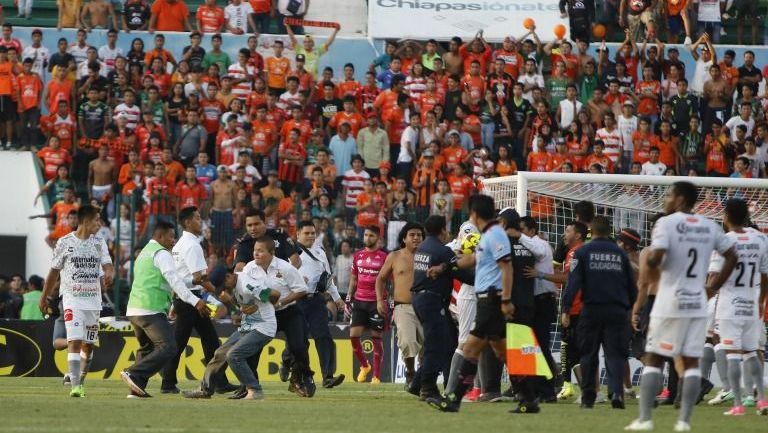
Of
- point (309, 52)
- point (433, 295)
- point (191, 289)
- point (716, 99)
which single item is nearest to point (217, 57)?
point (309, 52)

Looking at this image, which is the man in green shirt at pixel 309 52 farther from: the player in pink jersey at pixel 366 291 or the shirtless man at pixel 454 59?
the player in pink jersey at pixel 366 291

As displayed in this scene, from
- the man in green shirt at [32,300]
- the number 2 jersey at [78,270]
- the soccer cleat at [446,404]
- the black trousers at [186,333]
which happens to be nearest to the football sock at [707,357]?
the soccer cleat at [446,404]

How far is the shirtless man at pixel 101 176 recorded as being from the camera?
998 inches

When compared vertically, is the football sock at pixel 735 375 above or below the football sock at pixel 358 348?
above

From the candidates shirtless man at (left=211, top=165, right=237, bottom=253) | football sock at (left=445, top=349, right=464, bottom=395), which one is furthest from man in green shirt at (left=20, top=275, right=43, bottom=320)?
football sock at (left=445, top=349, right=464, bottom=395)

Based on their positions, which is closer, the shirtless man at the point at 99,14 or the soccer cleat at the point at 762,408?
the soccer cleat at the point at 762,408

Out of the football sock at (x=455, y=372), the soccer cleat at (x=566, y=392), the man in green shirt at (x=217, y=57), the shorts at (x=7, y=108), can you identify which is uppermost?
the man in green shirt at (x=217, y=57)

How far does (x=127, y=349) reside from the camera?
71.9 feet

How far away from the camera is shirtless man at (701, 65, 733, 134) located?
2859 centimetres

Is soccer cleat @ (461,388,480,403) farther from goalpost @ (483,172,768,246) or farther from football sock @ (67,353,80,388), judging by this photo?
football sock @ (67,353,80,388)

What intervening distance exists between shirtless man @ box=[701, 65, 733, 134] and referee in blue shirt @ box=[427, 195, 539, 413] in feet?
53.2

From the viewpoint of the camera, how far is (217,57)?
93.4 ft

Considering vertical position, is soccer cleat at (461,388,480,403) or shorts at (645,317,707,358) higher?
shorts at (645,317,707,358)

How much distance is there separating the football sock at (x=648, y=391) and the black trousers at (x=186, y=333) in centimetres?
560
